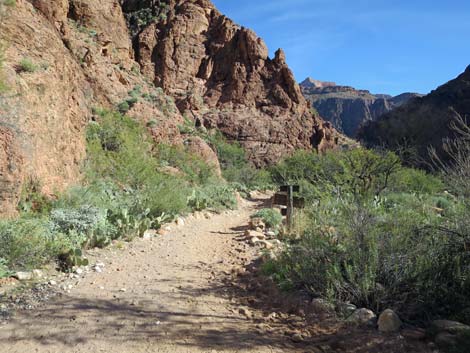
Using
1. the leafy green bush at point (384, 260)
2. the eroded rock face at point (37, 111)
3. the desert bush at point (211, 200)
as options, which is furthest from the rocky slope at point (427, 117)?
the leafy green bush at point (384, 260)

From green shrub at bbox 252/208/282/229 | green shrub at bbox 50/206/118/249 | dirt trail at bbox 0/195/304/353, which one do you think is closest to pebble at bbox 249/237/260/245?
dirt trail at bbox 0/195/304/353

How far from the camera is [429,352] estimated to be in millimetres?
2742

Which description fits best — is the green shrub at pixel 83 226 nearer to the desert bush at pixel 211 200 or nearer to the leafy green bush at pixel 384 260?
the leafy green bush at pixel 384 260

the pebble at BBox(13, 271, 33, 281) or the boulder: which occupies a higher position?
the pebble at BBox(13, 271, 33, 281)

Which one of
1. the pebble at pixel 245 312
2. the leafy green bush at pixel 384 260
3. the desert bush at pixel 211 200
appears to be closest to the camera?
the leafy green bush at pixel 384 260

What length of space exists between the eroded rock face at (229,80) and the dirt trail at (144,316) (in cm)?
2921

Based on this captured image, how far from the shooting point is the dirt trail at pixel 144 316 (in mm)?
2975

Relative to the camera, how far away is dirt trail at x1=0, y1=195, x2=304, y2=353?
297 centimetres

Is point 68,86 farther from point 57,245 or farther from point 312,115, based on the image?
Result: point 312,115

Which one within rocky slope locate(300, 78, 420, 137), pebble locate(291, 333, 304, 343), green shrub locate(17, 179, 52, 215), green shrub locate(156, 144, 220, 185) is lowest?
pebble locate(291, 333, 304, 343)

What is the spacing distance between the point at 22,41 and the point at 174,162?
893 cm

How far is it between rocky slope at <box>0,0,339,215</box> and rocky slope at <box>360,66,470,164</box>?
13739 millimetres

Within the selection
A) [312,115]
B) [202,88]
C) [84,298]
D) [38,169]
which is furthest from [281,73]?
[84,298]

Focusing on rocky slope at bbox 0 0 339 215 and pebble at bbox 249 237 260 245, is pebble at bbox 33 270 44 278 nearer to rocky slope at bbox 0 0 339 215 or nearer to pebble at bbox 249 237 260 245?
rocky slope at bbox 0 0 339 215
